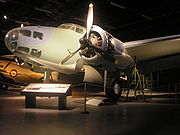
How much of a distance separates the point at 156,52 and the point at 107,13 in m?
8.25

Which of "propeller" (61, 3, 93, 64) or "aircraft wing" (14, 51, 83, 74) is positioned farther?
"aircraft wing" (14, 51, 83, 74)

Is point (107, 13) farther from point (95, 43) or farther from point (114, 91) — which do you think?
point (95, 43)

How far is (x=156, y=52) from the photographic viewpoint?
10445mm

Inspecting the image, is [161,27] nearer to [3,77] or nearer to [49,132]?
[3,77]

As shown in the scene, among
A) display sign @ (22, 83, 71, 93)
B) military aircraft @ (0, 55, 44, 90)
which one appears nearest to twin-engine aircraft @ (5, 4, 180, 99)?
display sign @ (22, 83, 71, 93)

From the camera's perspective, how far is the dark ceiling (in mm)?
15281

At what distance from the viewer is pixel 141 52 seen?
10.3 m

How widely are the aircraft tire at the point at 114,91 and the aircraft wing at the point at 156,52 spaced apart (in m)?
1.69

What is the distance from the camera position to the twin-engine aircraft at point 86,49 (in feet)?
26.9

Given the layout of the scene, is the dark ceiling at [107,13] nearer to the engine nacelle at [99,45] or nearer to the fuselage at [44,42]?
the fuselage at [44,42]

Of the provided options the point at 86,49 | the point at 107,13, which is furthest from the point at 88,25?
the point at 107,13

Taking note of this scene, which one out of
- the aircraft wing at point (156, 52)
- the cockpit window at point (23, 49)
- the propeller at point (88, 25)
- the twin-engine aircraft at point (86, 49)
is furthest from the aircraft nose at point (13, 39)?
the aircraft wing at point (156, 52)

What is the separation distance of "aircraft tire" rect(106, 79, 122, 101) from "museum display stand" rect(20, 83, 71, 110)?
12.8ft

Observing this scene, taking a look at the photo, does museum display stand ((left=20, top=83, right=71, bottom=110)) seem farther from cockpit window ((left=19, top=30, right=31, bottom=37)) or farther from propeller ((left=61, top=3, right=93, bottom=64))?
cockpit window ((left=19, top=30, right=31, bottom=37))
